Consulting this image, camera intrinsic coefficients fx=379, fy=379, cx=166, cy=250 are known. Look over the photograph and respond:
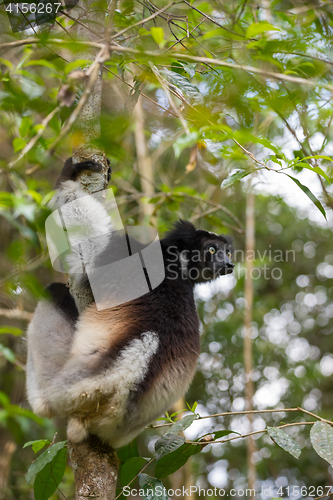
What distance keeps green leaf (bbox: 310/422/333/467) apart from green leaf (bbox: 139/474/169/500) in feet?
3.20

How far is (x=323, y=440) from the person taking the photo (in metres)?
2.04

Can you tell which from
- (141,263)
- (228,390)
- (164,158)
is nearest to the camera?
(141,263)

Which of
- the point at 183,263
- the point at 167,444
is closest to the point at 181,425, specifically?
the point at 167,444

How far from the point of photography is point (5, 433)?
16.4 ft

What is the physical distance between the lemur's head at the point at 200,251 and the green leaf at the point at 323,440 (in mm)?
1569

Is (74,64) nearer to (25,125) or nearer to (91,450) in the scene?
(25,125)

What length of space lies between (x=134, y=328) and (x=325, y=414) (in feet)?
21.2

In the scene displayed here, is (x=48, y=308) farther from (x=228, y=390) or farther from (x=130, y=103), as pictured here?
(x=228, y=390)

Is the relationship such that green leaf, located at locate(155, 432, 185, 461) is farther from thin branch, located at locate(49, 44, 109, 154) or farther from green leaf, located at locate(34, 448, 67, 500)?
thin branch, located at locate(49, 44, 109, 154)

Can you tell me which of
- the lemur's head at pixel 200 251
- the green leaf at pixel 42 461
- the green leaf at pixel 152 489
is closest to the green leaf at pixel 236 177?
the lemur's head at pixel 200 251

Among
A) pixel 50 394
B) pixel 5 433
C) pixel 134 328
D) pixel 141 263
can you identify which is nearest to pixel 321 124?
pixel 141 263

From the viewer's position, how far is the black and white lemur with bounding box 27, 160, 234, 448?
2.37 meters

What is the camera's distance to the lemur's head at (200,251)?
3404mm

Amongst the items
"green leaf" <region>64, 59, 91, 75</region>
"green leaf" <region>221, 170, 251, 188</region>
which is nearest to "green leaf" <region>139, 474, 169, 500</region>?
"green leaf" <region>221, 170, 251, 188</region>
